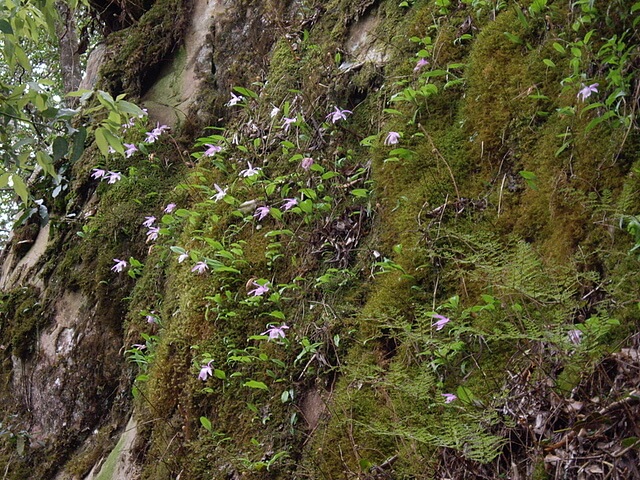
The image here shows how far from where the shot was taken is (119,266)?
4930 millimetres

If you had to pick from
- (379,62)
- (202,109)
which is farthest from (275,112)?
(202,109)

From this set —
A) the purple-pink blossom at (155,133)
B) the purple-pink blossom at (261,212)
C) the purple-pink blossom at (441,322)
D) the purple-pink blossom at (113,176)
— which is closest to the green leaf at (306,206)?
the purple-pink blossom at (261,212)

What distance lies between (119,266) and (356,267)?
2135 millimetres

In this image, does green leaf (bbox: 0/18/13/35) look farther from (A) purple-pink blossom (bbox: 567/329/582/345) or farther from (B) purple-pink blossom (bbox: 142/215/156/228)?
(A) purple-pink blossom (bbox: 567/329/582/345)

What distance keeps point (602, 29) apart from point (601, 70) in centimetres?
29

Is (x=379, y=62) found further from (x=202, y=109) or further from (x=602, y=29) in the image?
(x=202, y=109)

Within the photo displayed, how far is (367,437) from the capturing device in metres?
2.99

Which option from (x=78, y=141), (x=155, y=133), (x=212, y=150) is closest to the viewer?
(x=78, y=141)

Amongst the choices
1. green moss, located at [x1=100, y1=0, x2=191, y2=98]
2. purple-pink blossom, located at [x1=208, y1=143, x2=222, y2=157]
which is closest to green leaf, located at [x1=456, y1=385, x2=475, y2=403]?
purple-pink blossom, located at [x1=208, y1=143, x2=222, y2=157]

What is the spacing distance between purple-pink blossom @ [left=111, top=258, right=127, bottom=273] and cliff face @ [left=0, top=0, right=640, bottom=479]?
100mm

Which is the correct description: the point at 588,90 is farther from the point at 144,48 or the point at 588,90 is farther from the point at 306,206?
the point at 144,48

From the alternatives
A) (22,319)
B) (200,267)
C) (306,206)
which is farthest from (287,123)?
(22,319)

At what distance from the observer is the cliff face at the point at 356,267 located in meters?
2.54

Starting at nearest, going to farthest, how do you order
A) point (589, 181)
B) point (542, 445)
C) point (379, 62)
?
point (542, 445), point (589, 181), point (379, 62)
